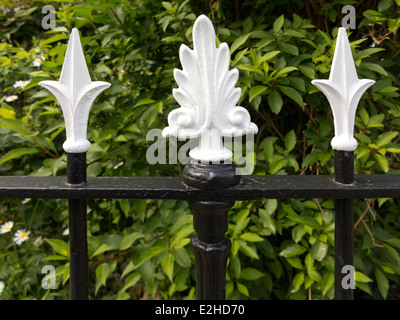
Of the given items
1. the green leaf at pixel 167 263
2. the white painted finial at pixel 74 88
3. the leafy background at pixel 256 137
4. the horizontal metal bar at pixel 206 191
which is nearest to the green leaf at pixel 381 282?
the leafy background at pixel 256 137

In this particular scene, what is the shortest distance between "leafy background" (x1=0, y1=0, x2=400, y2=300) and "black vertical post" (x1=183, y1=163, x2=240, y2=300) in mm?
310

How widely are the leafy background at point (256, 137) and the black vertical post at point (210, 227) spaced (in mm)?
310

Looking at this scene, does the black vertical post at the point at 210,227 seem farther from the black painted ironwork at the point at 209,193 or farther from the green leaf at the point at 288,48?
the green leaf at the point at 288,48

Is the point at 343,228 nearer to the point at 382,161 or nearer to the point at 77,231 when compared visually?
the point at 382,161

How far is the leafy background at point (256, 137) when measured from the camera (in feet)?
4.37

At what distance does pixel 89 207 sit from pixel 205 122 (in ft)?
4.04

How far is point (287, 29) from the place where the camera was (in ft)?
4.58

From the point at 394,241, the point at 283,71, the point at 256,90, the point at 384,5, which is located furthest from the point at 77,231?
the point at 384,5

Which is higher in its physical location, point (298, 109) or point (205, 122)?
point (298, 109)

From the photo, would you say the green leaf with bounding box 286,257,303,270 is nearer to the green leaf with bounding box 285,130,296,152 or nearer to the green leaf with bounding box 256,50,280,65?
the green leaf with bounding box 285,130,296,152

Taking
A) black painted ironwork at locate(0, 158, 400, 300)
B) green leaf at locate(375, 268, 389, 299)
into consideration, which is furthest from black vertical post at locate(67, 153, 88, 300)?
green leaf at locate(375, 268, 389, 299)
